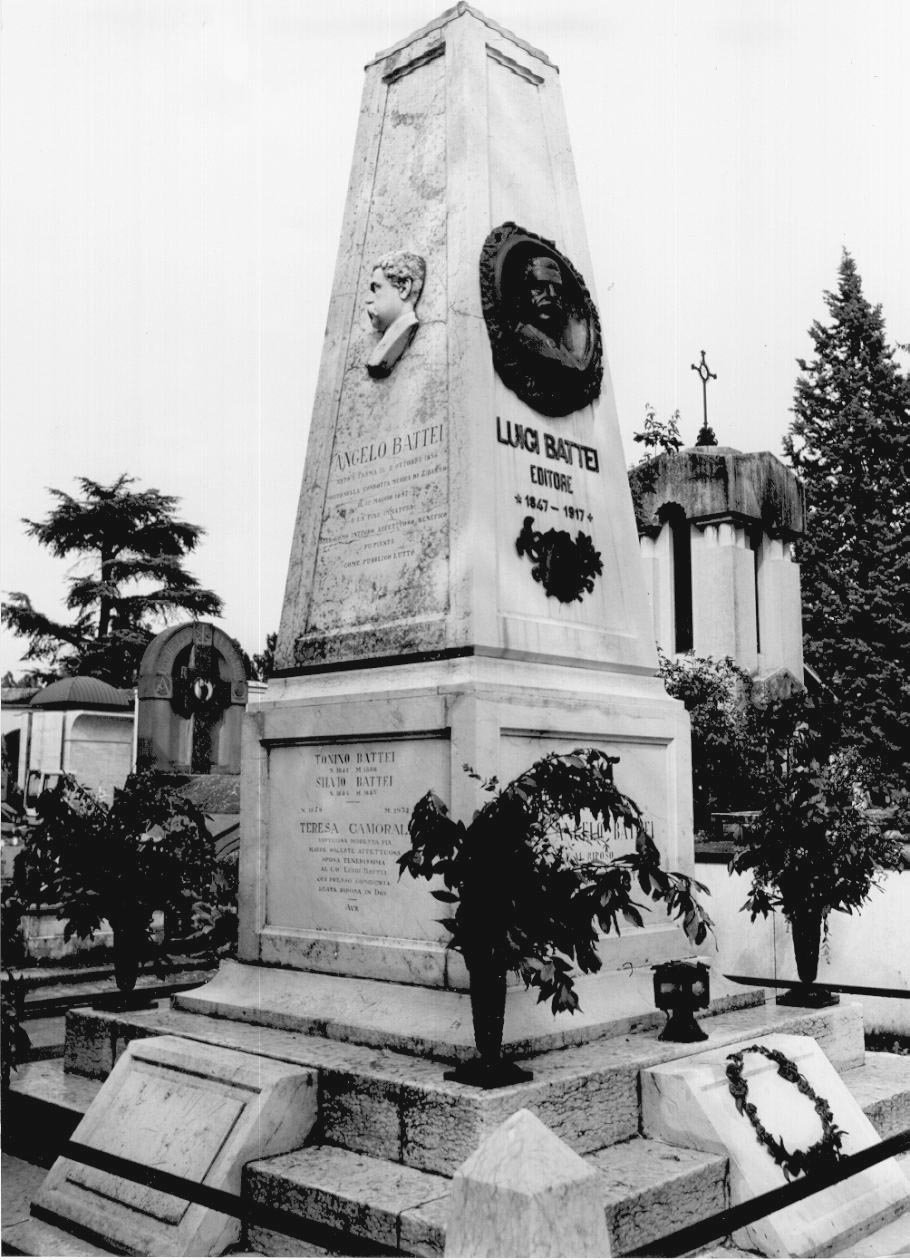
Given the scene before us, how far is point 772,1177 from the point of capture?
4.66 m


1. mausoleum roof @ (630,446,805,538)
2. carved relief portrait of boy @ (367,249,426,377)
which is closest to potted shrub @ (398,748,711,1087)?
carved relief portrait of boy @ (367,249,426,377)

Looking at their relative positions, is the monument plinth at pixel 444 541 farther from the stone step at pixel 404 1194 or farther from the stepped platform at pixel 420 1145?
the stone step at pixel 404 1194

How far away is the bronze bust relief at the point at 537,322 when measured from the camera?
Answer: 6383mm

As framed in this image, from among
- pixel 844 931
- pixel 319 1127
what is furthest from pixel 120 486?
pixel 319 1127

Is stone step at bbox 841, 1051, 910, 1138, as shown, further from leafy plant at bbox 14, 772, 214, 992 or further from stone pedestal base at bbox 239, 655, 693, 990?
leafy plant at bbox 14, 772, 214, 992

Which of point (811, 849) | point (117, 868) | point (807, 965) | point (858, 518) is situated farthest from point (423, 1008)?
point (858, 518)

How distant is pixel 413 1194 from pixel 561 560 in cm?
327

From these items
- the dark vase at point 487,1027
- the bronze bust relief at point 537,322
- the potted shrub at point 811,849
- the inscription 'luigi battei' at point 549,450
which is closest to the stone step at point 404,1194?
the dark vase at point 487,1027

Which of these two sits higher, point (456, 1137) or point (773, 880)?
point (773, 880)

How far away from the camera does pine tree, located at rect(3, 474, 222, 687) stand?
1375 inches

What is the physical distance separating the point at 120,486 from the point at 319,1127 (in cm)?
3355

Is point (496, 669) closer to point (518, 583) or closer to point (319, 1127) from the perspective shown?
point (518, 583)

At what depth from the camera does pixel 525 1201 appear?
2.69 metres

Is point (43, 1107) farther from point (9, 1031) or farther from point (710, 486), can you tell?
point (710, 486)
